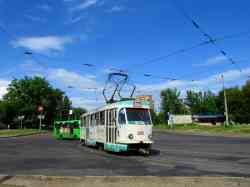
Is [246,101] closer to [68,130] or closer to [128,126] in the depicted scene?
[68,130]

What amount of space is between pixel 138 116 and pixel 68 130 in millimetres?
27856

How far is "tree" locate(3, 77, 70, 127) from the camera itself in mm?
102000

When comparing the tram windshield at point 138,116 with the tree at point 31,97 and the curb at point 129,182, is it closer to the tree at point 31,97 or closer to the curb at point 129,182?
the curb at point 129,182

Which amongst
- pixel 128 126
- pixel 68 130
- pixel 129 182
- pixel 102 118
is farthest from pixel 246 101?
pixel 129 182

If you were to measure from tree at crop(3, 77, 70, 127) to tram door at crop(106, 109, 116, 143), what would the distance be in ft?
266

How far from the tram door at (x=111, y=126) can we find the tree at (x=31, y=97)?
266 feet

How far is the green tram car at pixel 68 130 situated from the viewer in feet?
148

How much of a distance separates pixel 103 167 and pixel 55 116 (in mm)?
94936

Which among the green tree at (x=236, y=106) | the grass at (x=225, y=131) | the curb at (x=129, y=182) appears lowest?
the curb at (x=129, y=182)

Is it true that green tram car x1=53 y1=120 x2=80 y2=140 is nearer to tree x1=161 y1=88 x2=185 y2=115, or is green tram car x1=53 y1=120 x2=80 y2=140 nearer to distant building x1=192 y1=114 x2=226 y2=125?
distant building x1=192 y1=114 x2=226 y2=125

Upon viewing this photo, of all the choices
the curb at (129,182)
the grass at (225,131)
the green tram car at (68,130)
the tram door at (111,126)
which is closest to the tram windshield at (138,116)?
the tram door at (111,126)

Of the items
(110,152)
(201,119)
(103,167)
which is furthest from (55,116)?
(103,167)

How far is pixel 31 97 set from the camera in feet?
338

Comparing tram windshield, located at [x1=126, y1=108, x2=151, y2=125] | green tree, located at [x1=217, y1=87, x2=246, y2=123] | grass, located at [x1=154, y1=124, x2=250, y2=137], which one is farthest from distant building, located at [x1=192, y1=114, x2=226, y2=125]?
tram windshield, located at [x1=126, y1=108, x2=151, y2=125]
